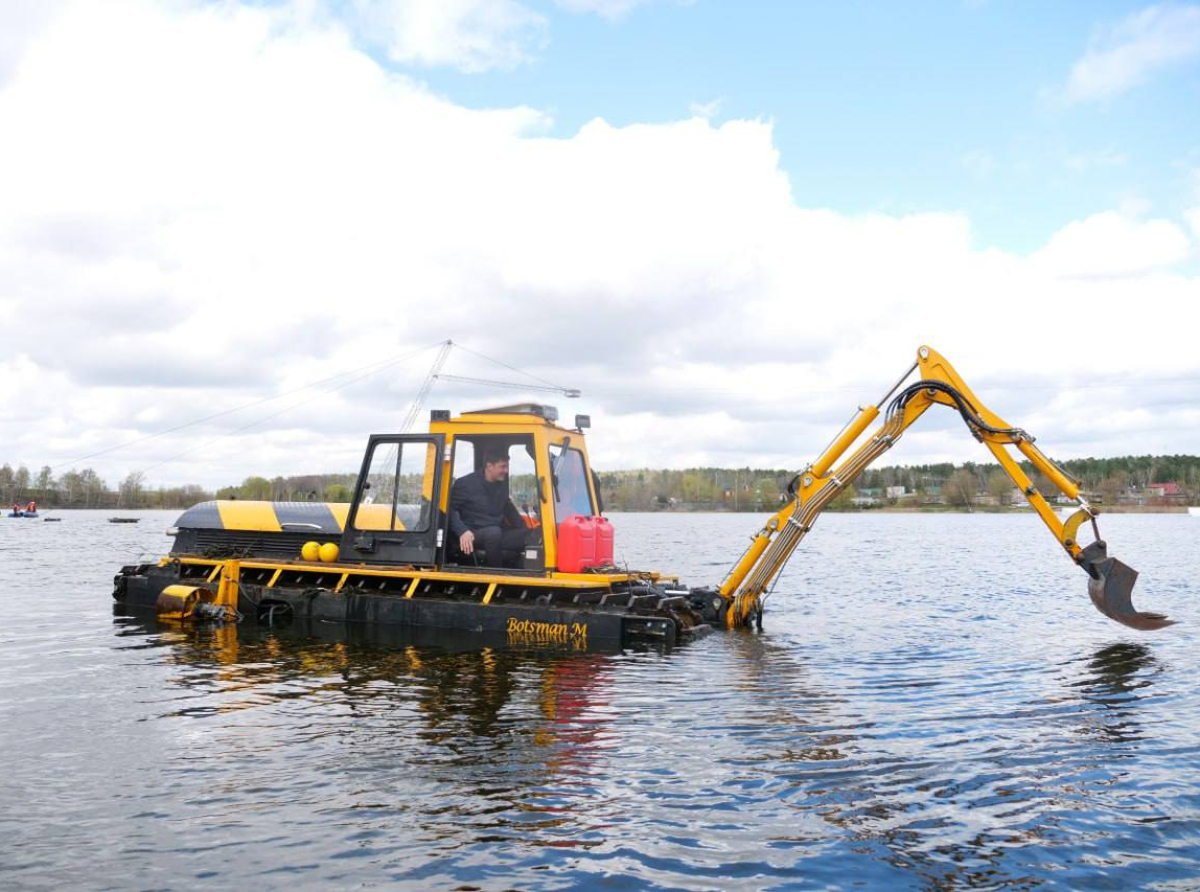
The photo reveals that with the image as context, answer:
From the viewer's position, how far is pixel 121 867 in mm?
5711

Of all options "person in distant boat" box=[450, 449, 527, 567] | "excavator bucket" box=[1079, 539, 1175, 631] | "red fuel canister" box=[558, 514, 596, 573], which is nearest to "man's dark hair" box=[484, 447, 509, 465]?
"person in distant boat" box=[450, 449, 527, 567]

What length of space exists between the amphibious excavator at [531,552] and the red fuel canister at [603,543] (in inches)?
1.3

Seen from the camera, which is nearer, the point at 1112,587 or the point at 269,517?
the point at 1112,587

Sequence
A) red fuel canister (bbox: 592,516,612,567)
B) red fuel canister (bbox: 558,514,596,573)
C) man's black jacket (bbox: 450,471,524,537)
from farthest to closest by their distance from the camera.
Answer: man's black jacket (bbox: 450,471,524,537)
red fuel canister (bbox: 592,516,612,567)
red fuel canister (bbox: 558,514,596,573)

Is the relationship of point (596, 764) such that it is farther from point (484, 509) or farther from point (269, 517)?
point (269, 517)

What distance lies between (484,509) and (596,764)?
23.7ft

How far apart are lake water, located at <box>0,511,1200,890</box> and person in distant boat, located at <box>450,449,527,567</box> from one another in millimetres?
1527

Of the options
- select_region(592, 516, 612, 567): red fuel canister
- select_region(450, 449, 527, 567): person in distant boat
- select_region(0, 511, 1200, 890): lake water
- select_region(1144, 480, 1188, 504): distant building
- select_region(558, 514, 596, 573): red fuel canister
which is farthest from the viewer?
select_region(1144, 480, 1188, 504): distant building

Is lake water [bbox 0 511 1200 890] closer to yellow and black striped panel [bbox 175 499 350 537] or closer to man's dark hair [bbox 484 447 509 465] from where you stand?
yellow and black striped panel [bbox 175 499 350 537]

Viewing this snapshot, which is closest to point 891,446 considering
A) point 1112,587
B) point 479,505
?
point 1112,587

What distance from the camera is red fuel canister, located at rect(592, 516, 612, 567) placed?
14.4 m

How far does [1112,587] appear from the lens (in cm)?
1271

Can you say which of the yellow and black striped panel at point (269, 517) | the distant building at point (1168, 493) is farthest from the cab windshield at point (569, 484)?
the distant building at point (1168, 493)

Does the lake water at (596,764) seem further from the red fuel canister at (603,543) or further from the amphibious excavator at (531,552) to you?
the red fuel canister at (603,543)
